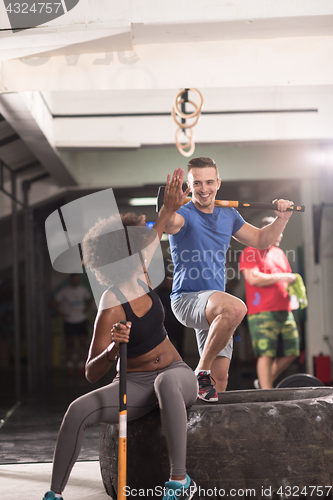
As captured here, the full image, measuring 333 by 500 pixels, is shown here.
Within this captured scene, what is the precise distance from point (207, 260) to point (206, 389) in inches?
24.9

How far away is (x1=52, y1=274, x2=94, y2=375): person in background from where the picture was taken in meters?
7.69

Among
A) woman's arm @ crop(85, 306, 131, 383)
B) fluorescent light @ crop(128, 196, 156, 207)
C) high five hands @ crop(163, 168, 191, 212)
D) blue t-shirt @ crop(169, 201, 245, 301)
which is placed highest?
fluorescent light @ crop(128, 196, 156, 207)

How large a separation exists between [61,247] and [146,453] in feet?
3.02

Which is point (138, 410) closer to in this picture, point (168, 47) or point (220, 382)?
point (220, 382)

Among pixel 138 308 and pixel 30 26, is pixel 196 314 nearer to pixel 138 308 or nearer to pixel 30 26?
pixel 138 308

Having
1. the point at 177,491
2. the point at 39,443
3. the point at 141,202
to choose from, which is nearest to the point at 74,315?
the point at 141,202

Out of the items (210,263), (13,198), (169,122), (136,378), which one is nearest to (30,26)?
(210,263)

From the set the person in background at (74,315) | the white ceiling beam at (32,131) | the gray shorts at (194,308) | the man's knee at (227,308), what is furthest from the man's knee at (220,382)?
the person in background at (74,315)

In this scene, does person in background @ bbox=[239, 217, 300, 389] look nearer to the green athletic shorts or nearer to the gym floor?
the green athletic shorts

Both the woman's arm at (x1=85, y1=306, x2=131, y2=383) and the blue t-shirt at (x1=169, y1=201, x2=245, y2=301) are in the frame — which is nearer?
the woman's arm at (x1=85, y1=306, x2=131, y2=383)

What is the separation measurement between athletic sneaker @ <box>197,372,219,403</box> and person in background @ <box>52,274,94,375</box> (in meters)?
5.40

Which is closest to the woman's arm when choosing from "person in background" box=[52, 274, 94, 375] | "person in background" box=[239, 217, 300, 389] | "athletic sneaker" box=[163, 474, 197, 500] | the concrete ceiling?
"athletic sneaker" box=[163, 474, 197, 500]

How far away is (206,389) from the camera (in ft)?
7.94

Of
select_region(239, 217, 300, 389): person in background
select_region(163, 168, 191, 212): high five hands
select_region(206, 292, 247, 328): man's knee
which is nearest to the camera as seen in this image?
select_region(163, 168, 191, 212): high five hands
